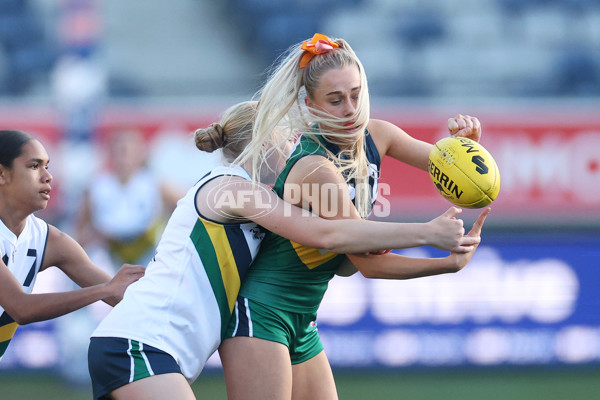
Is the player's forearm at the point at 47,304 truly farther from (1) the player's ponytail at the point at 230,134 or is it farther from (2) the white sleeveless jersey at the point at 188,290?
(1) the player's ponytail at the point at 230,134

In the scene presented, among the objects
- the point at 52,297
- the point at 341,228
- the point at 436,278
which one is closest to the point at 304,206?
the point at 341,228

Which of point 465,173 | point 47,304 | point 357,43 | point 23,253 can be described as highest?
point 357,43

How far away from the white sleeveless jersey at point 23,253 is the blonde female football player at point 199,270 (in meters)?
0.80

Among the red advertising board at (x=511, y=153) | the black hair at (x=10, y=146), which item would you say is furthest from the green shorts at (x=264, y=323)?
the red advertising board at (x=511, y=153)

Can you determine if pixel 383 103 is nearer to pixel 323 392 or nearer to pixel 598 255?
pixel 598 255

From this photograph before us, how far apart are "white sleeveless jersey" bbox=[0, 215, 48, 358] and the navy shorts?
0.86 metres

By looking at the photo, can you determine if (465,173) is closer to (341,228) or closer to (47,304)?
(341,228)

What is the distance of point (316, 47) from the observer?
333 centimetres

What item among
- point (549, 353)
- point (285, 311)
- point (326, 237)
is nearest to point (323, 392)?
point (285, 311)

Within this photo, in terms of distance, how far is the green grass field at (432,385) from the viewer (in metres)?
6.34

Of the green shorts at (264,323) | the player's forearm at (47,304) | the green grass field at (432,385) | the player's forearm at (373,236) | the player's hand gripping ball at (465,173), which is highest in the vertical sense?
the player's hand gripping ball at (465,173)

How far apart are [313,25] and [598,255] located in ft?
13.1

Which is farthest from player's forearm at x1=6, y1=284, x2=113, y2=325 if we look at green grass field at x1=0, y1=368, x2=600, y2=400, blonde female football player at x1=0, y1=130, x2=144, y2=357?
green grass field at x1=0, y1=368, x2=600, y2=400

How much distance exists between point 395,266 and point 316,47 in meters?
0.96
